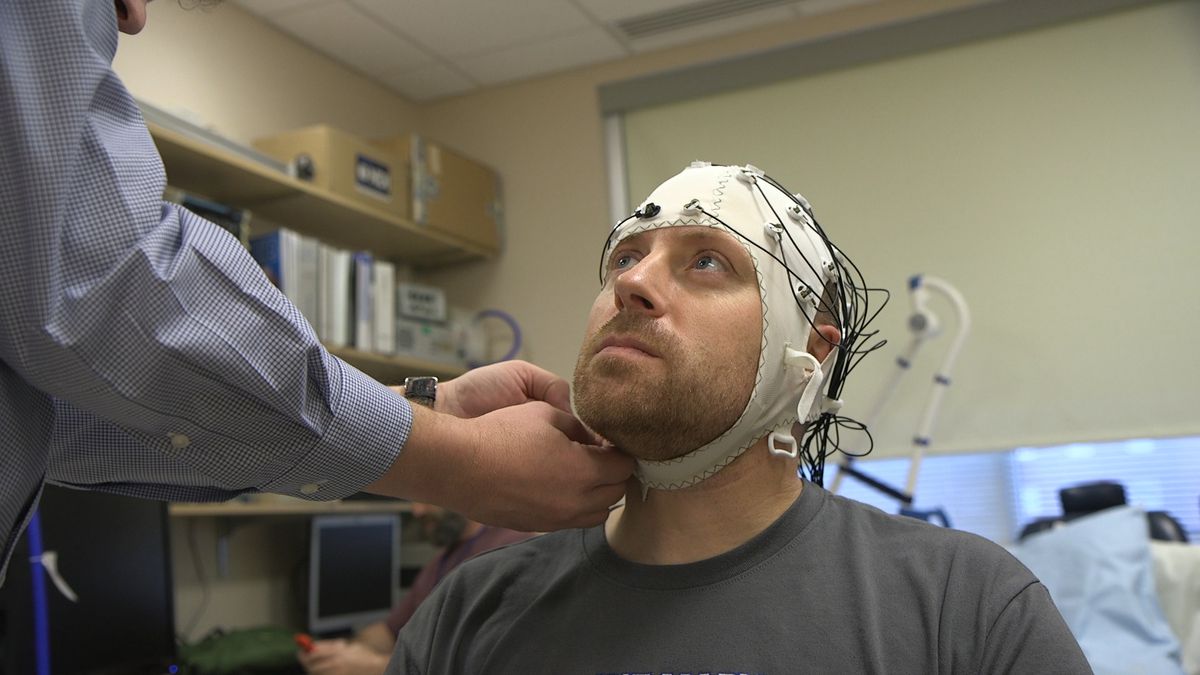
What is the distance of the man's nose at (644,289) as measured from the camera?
1.16 metres

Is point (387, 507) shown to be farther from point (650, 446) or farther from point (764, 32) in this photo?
point (650, 446)

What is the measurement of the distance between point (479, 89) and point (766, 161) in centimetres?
139

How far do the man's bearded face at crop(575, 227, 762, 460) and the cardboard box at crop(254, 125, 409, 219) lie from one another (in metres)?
2.47

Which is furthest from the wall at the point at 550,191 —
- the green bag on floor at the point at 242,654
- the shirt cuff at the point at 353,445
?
the shirt cuff at the point at 353,445

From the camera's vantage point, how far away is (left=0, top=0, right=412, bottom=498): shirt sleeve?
0.75 metres

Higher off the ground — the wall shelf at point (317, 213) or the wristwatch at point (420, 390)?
the wall shelf at point (317, 213)

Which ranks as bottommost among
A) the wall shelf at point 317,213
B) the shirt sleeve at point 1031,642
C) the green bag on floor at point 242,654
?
the green bag on floor at point 242,654

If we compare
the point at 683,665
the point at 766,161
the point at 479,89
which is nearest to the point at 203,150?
the point at 479,89

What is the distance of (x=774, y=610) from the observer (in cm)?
105

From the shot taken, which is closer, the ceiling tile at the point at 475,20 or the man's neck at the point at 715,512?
the man's neck at the point at 715,512

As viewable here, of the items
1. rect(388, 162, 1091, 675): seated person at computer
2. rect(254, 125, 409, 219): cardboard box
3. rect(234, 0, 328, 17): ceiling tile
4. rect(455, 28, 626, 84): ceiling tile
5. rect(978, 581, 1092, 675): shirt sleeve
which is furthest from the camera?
rect(455, 28, 626, 84): ceiling tile

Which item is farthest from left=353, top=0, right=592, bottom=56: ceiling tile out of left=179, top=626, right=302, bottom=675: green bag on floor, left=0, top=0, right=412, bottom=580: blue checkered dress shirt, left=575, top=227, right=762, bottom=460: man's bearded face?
left=0, top=0, right=412, bottom=580: blue checkered dress shirt

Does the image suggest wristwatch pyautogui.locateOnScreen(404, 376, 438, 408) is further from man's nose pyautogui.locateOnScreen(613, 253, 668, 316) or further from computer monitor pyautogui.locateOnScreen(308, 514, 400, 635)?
computer monitor pyautogui.locateOnScreen(308, 514, 400, 635)

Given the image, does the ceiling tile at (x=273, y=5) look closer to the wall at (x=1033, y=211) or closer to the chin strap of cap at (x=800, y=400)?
the wall at (x=1033, y=211)
